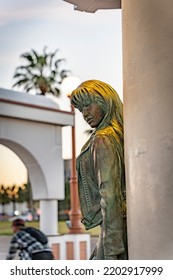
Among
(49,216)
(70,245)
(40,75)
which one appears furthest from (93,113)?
(40,75)

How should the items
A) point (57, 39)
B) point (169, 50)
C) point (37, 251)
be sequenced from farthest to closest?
point (57, 39), point (37, 251), point (169, 50)

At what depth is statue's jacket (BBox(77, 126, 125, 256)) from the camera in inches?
50.5

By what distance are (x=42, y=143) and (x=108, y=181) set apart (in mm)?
5985

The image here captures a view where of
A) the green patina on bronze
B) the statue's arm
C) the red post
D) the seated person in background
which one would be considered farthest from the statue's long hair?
the red post

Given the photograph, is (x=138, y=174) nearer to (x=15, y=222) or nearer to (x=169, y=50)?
(x=169, y=50)

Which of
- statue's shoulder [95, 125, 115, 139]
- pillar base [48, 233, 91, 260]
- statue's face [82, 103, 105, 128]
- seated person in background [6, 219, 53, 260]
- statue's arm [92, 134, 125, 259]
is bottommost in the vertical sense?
pillar base [48, 233, 91, 260]

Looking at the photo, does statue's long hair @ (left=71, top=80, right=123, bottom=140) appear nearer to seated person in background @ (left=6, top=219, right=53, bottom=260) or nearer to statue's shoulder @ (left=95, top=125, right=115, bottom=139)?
statue's shoulder @ (left=95, top=125, right=115, bottom=139)

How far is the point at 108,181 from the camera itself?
1287 mm

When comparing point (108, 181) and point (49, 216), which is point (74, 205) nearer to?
point (49, 216)

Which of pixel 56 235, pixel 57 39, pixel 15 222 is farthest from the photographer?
pixel 57 39

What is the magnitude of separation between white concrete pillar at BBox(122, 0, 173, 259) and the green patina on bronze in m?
0.08

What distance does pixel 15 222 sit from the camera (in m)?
4.43

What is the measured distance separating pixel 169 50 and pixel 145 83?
0.08m

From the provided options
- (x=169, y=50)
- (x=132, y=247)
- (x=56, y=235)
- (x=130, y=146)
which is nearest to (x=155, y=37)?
(x=169, y=50)
